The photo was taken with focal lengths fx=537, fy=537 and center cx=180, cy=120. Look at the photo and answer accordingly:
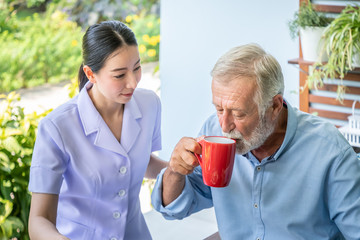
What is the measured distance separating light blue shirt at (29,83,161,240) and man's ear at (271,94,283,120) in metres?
0.50

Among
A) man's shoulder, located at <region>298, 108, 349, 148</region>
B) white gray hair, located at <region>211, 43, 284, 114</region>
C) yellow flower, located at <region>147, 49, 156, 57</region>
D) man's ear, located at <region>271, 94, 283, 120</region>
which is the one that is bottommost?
yellow flower, located at <region>147, 49, 156, 57</region>

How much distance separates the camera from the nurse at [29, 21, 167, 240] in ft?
5.24

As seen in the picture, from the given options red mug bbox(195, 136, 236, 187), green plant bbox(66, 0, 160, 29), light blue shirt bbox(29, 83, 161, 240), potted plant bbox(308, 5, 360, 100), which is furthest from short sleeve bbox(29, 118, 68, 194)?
green plant bbox(66, 0, 160, 29)

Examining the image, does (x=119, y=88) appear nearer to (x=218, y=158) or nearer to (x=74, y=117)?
(x=74, y=117)

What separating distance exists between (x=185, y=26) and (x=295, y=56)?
2.88 ft

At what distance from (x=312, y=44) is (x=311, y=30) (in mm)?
73

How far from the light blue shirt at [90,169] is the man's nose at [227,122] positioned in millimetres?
429

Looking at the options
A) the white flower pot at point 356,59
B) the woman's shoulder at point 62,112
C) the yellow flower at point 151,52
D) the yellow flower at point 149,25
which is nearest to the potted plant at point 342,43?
the white flower pot at point 356,59

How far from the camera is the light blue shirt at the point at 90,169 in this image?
1581 mm

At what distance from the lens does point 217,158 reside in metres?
1.27

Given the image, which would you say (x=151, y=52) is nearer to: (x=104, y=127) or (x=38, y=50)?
(x=38, y=50)

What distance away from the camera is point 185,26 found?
12.2 ft

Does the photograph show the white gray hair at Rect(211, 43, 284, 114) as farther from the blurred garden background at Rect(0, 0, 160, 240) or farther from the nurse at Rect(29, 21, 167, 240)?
the blurred garden background at Rect(0, 0, 160, 240)

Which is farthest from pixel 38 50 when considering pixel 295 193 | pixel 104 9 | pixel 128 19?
pixel 295 193
